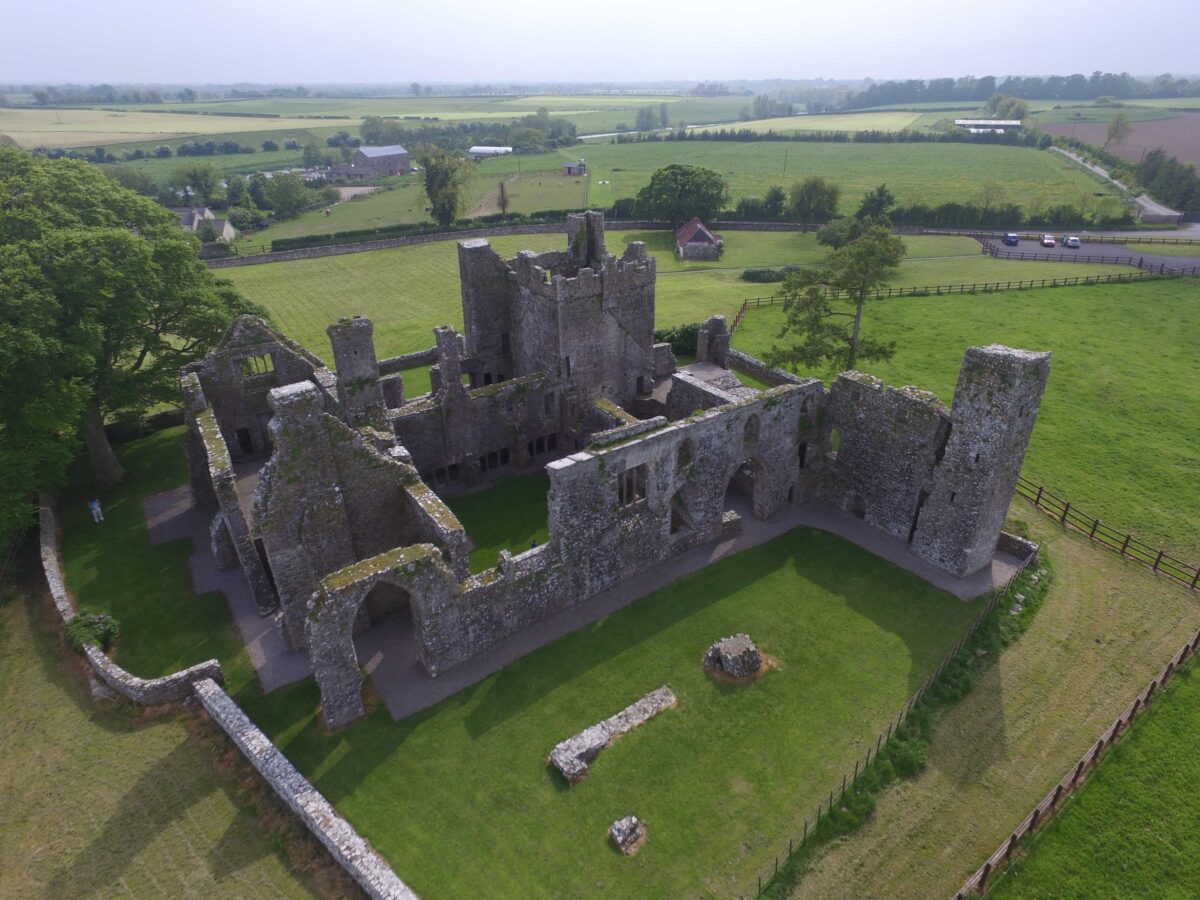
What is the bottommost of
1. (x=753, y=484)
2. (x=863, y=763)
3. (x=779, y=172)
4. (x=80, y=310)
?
(x=863, y=763)

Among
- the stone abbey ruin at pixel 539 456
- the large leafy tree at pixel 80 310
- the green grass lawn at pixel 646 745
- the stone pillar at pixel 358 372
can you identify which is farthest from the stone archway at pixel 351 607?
the large leafy tree at pixel 80 310

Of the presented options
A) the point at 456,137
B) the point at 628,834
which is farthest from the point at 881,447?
the point at 456,137

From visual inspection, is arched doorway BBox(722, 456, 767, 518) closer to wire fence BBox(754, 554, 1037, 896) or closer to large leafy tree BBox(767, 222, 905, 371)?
wire fence BBox(754, 554, 1037, 896)

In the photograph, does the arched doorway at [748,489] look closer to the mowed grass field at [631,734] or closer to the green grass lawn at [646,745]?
the mowed grass field at [631,734]

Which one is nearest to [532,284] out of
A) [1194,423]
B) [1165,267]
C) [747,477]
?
[747,477]

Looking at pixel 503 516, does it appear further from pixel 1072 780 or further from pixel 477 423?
pixel 1072 780

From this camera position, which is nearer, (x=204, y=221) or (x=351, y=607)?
(x=351, y=607)

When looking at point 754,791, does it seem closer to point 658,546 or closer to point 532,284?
point 658,546
